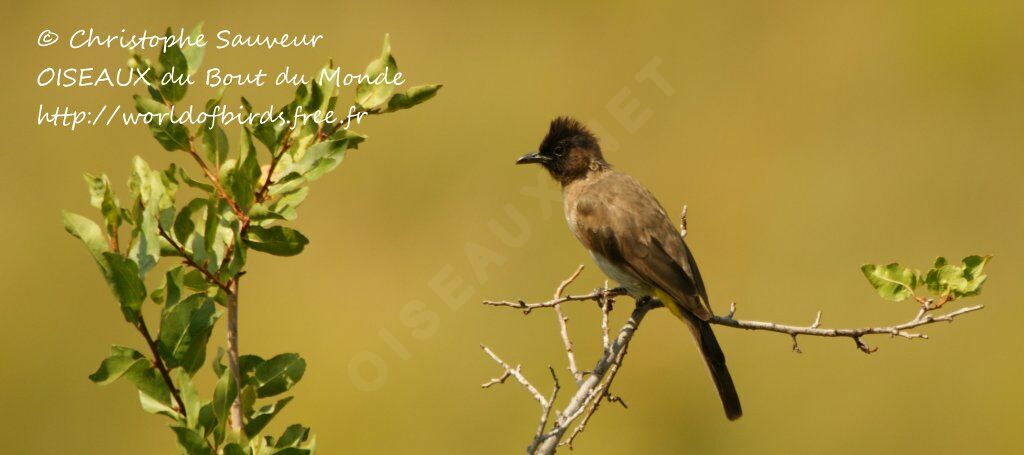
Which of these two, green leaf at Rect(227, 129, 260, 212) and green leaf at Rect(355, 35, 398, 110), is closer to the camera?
green leaf at Rect(227, 129, 260, 212)

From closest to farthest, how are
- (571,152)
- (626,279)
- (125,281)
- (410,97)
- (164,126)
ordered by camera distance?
(125,281) < (164,126) < (410,97) < (626,279) < (571,152)

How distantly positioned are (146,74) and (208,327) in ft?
1.24

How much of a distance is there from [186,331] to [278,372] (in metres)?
0.19

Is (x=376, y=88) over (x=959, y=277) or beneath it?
over

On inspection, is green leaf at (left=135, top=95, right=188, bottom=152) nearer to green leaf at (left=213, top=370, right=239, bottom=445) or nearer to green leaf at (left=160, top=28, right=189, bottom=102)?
green leaf at (left=160, top=28, right=189, bottom=102)

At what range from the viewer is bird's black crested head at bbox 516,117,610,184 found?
467 centimetres

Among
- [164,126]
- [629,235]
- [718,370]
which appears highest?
[164,126]

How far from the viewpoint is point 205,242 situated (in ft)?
4.37

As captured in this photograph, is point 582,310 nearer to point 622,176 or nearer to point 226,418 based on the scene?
point 622,176

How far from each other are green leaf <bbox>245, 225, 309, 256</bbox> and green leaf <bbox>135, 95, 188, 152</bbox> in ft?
0.57

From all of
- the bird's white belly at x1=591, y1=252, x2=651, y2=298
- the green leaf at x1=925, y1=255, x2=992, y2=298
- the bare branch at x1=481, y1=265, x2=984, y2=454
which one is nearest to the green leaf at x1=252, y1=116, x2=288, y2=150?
the bare branch at x1=481, y1=265, x2=984, y2=454

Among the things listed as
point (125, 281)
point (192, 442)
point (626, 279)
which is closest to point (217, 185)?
point (125, 281)

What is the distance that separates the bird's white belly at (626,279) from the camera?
13.0ft

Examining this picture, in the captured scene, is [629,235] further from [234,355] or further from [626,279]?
[234,355]
